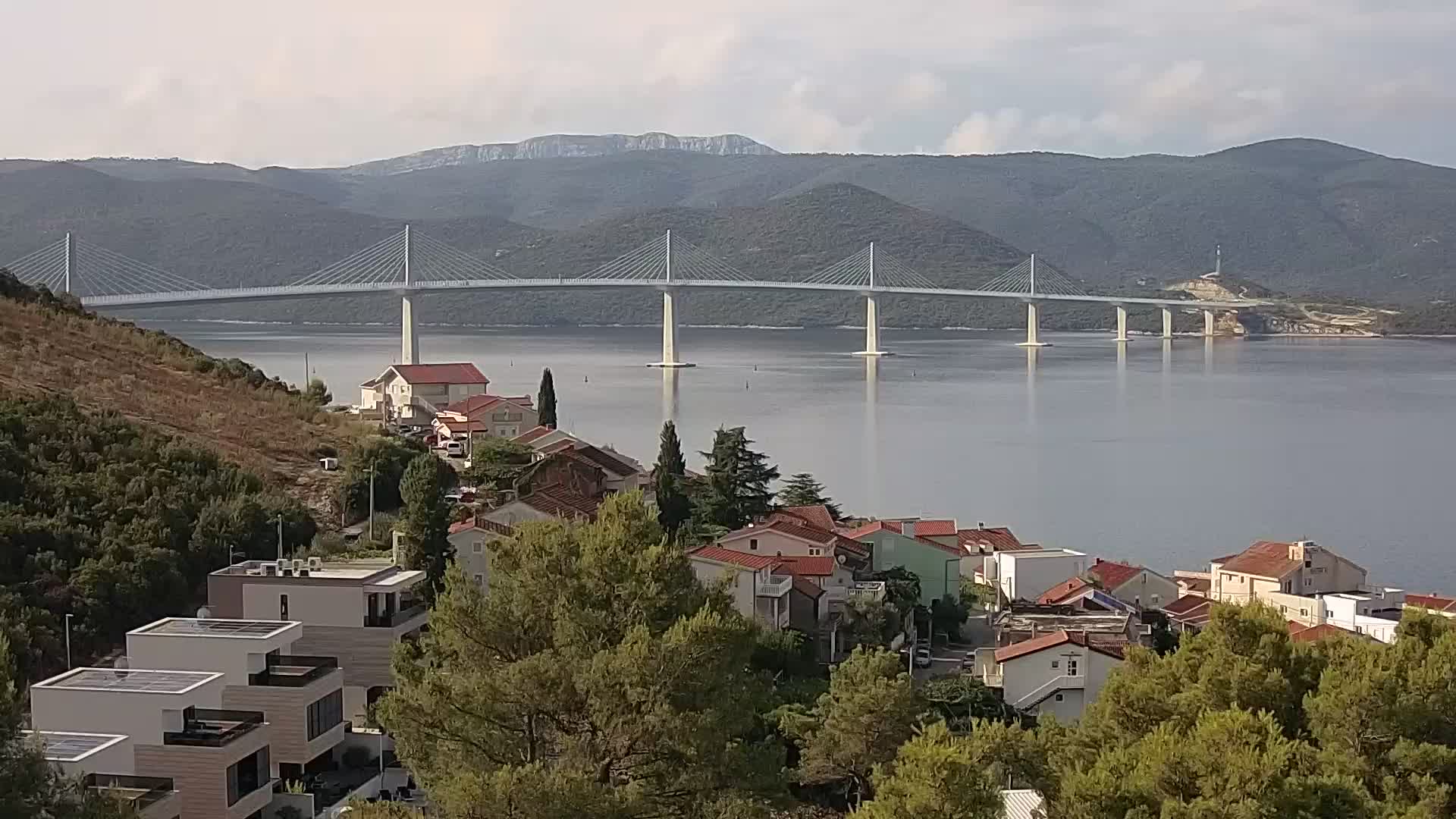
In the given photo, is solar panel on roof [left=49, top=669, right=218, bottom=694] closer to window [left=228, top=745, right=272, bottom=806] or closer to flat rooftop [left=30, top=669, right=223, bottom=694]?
flat rooftop [left=30, top=669, right=223, bottom=694]

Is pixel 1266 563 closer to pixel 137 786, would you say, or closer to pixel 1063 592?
pixel 1063 592

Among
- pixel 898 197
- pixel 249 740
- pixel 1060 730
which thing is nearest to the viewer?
pixel 1060 730

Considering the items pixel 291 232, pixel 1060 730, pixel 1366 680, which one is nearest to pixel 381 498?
pixel 1060 730

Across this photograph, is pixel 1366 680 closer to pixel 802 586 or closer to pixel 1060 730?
pixel 1060 730

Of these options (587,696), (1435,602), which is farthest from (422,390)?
(587,696)

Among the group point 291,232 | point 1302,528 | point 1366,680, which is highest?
point 291,232

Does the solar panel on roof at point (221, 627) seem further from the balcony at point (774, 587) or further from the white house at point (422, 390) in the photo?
the white house at point (422, 390)

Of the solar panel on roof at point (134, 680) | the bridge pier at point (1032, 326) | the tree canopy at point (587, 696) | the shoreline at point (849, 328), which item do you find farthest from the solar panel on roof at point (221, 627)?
the shoreline at point (849, 328)
